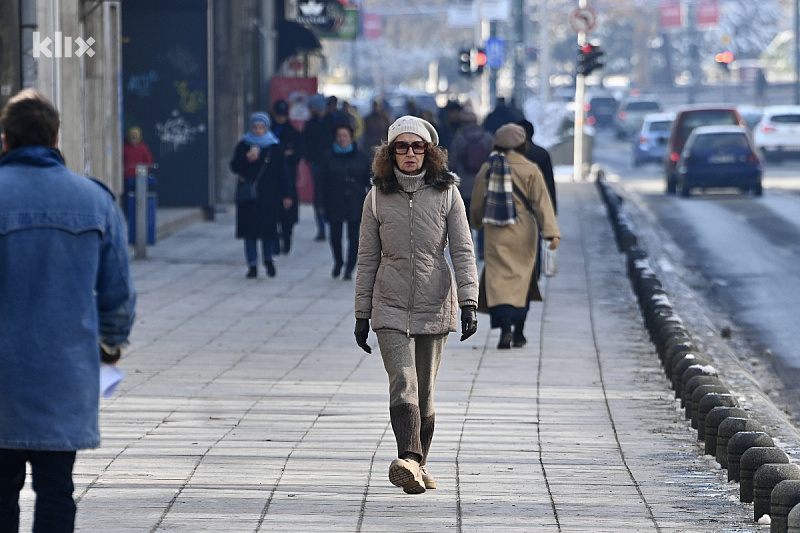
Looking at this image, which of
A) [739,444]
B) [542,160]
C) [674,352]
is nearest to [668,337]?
[674,352]

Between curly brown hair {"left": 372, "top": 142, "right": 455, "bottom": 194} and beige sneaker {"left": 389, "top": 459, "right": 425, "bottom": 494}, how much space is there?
112cm

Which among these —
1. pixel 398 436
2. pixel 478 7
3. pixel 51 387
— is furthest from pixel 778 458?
pixel 478 7

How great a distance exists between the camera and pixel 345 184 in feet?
48.8

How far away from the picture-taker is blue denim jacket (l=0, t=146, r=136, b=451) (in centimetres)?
416

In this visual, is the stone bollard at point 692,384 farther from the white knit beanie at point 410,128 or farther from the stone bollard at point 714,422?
the white knit beanie at point 410,128

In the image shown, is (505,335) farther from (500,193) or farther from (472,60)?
(472,60)

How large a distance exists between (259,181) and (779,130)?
1101 inches

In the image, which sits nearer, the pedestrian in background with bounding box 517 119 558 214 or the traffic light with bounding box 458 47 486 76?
the pedestrian in background with bounding box 517 119 558 214

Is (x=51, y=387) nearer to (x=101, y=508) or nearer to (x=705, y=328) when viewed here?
(x=101, y=508)

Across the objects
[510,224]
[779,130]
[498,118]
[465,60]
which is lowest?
[510,224]

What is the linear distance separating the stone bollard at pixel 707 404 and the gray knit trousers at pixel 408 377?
5.57ft

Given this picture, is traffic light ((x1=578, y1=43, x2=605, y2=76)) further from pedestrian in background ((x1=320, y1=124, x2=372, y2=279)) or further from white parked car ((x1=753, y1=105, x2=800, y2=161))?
pedestrian in background ((x1=320, y1=124, x2=372, y2=279))

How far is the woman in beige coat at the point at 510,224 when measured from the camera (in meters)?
10.5

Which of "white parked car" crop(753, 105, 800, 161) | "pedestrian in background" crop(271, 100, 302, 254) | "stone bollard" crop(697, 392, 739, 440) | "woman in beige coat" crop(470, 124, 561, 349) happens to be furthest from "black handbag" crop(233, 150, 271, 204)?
"white parked car" crop(753, 105, 800, 161)
